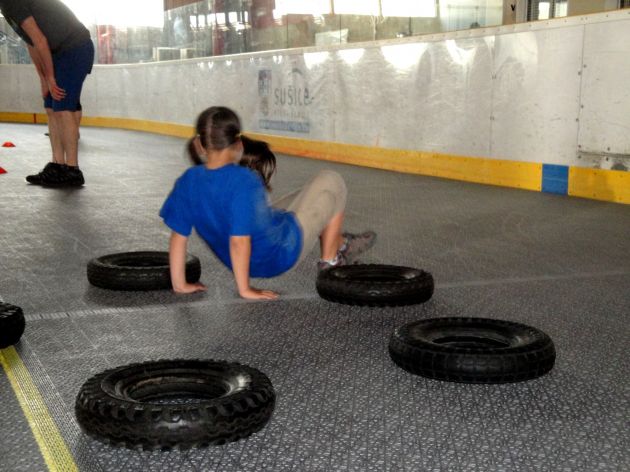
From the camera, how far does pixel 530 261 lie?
4.12 m

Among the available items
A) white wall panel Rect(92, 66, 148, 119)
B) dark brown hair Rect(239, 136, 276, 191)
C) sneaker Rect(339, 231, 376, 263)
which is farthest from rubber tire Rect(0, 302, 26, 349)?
white wall panel Rect(92, 66, 148, 119)

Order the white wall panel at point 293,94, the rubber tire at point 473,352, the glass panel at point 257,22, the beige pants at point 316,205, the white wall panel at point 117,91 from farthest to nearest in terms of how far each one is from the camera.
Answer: the white wall panel at point 117,91 → the white wall panel at point 293,94 → the glass panel at point 257,22 → the beige pants at point 316,205 → the rubber tire at point 473,352

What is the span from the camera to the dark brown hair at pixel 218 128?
2.87 metres

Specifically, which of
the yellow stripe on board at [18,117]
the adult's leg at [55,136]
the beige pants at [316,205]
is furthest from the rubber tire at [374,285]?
the yellow stripe on board at [18,117]

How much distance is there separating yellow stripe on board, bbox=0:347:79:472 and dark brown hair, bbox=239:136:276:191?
1.06 m

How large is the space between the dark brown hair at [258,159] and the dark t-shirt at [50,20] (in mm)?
3873

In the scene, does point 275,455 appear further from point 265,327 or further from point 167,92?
point 167,92

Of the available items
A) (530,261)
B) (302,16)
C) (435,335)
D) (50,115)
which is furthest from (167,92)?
(435,335)

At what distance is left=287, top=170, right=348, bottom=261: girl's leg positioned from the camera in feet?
10.8

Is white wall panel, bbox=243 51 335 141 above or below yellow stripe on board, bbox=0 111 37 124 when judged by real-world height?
above

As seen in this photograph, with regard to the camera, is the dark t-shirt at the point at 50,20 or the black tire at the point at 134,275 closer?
the black tire at the point at 134,275

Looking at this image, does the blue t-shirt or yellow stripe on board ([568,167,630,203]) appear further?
yellow stripe on board ([568,167,630,203])

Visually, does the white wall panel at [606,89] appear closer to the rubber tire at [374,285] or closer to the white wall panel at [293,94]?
the rubber tire at [374,285]

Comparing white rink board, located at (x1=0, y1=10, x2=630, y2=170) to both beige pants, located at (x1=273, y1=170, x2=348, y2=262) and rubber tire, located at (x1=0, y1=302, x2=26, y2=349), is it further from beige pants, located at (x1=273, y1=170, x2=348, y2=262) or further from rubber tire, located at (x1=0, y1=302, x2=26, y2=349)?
rubber tire, located at (x1=0, y1=302, x2=26, y2=349)
